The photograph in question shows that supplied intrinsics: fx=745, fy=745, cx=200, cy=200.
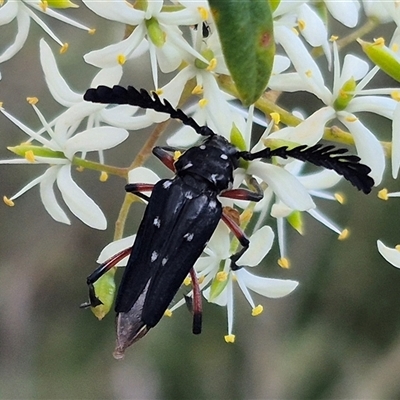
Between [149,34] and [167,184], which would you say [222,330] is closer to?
[167,184]

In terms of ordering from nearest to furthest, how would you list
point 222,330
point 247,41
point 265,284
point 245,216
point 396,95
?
1. point 247,41
2. point 396,95
3. point 245,216
4. point 265,284
5. point 222,330

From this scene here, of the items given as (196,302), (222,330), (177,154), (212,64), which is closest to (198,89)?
(212,64)

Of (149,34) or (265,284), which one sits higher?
(149,34)

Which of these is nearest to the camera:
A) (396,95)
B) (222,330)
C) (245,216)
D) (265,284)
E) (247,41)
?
(247,41)

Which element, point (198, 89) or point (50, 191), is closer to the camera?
point (198, 89)

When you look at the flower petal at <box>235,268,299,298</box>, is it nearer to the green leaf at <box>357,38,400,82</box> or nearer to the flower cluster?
the flower cluster

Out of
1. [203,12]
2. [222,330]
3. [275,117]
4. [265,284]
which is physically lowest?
[222,330]

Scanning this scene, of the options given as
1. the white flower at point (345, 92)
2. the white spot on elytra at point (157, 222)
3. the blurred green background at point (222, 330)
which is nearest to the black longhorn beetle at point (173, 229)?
the white spot on elytra at point (157, 222)
